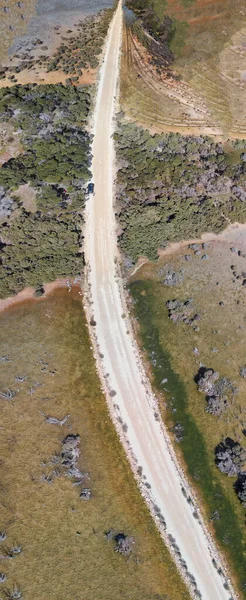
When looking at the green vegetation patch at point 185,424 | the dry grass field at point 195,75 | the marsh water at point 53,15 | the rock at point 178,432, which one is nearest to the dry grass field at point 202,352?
Result: the green vegetation patch at point 185,424

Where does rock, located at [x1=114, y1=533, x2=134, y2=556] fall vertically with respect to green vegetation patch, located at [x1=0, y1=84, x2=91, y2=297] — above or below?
below

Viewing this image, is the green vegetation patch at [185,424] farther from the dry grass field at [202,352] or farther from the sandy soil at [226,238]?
the sandy soil at [226,238]

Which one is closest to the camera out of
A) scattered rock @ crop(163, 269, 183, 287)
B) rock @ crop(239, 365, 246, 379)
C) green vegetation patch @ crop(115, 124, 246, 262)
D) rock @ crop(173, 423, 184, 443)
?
rock @ crop(173, 423, 184, 443)

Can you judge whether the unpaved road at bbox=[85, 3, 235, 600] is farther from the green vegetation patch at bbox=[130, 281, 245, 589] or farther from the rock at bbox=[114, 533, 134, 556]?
the rock at bbox=[114, 533, 134, 556]

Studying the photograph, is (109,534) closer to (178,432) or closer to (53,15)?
(178,432)

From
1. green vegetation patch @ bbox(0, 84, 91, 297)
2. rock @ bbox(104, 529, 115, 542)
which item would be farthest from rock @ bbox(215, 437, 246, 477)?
green vegetation patch @ bbox(0, 84, 91, 297)

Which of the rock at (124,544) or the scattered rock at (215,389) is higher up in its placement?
the scattered rock at (215,389)

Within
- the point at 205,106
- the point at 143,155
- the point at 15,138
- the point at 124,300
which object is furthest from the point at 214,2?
the point at 124,300

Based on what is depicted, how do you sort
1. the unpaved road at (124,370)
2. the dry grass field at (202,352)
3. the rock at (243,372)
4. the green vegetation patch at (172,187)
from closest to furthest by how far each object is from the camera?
the unpaved road at (124,370) → the dry grass field at (202,352) → the rock at (243,372) → the green vegetation patch at (172,187)
